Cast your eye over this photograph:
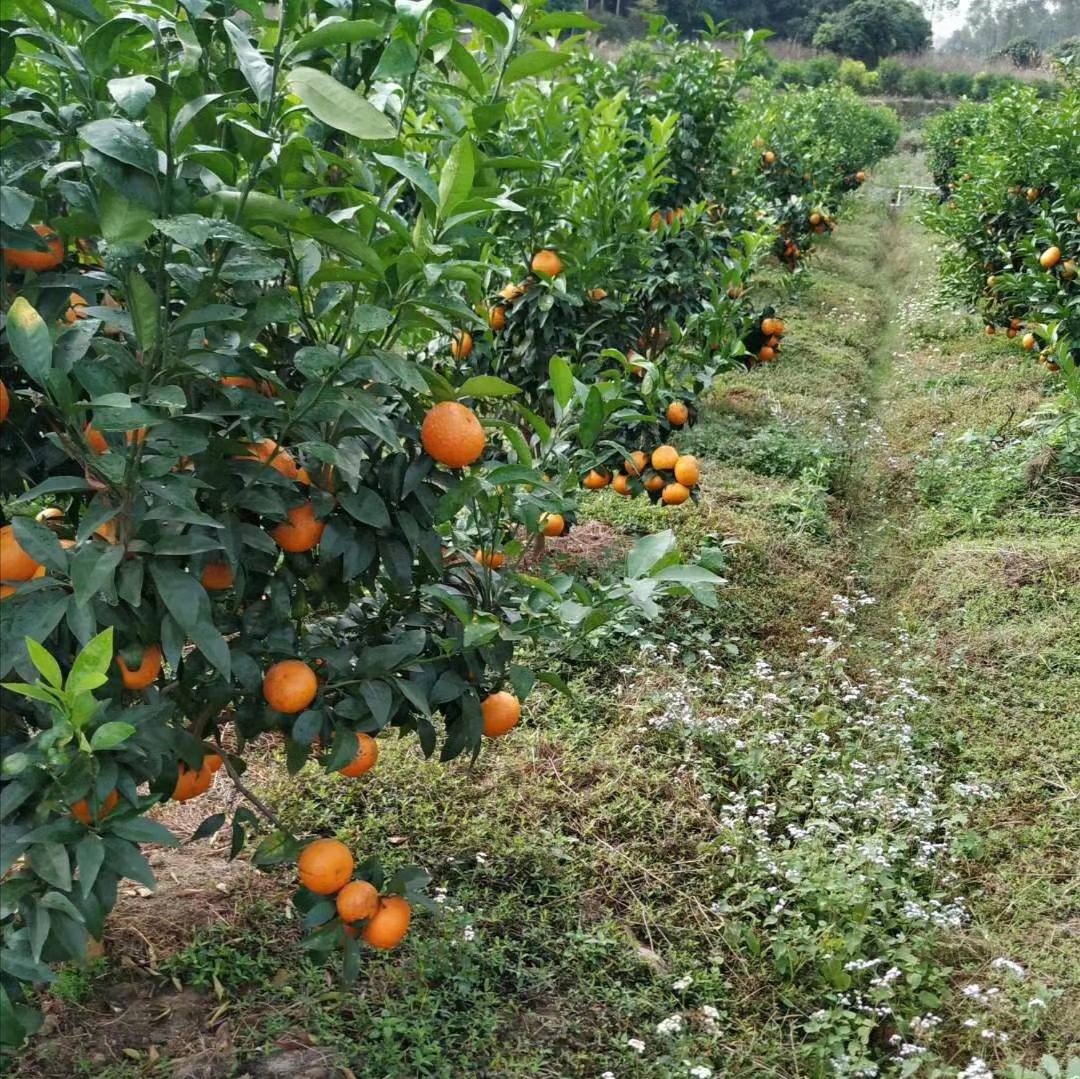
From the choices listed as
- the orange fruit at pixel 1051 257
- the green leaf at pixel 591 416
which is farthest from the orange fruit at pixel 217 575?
the orange fruit at pixel 1051 257

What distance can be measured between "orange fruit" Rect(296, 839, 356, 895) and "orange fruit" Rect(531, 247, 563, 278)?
6.63 feet

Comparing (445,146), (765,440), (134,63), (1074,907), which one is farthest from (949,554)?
(134,63)

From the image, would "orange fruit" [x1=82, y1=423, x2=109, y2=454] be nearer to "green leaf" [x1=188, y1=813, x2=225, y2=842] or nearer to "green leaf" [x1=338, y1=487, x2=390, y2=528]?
"green leaf" [x1=338, y1=487, x2=390, y2=528]

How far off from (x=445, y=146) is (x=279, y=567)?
30.4 inches

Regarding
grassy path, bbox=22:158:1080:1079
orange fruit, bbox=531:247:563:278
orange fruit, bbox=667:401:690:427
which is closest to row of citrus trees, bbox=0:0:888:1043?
grassy path, bbox=22:158:1080:1079

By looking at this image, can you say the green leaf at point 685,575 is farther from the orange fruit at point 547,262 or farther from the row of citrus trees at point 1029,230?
the row of citrus trees at point 1029,230

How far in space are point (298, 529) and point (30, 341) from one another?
478mm

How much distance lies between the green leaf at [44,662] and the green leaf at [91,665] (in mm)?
14

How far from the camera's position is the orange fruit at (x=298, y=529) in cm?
151

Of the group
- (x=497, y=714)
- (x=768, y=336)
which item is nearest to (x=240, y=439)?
(x=497, y=714)

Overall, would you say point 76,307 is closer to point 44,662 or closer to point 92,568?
point 92,568

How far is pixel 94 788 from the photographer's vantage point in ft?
4.12

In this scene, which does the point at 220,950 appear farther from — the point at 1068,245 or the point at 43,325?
the point at 1068,245

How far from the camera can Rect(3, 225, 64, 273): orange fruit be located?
1.31m
